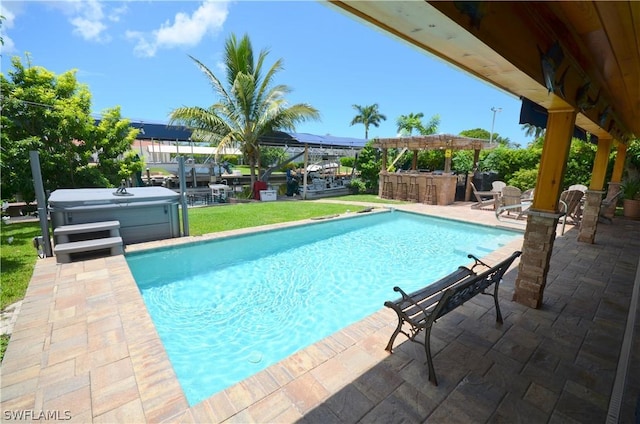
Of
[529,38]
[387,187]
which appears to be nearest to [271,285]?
[529,38]

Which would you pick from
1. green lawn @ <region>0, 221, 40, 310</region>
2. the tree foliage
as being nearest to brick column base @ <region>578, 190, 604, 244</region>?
green lawn @ <region>0, 221, 40, 310</region>

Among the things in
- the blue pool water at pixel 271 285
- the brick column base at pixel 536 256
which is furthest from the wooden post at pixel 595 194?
the brick column base at pixel 536 256

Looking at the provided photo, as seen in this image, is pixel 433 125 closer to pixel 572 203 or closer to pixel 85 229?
pixel 572 203

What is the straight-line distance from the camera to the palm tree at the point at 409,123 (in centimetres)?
2831

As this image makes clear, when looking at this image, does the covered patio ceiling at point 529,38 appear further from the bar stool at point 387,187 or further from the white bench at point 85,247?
the bar stool at point 387,187

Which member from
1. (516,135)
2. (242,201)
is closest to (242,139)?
(242,201)

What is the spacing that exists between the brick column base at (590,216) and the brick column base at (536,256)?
4198mm

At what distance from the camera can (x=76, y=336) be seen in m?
2.96

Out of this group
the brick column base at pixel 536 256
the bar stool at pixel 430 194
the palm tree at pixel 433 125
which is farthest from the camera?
the palm tree at pixel 433 125

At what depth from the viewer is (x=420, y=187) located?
13.6 m

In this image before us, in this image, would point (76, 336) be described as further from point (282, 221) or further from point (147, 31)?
point (147, 31)

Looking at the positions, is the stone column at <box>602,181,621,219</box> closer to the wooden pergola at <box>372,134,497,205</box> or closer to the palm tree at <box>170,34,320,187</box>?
the wooden pergola at <box>372,134,497,205</box>

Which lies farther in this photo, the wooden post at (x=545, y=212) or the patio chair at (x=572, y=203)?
the patio chair at (x=572, y=203)

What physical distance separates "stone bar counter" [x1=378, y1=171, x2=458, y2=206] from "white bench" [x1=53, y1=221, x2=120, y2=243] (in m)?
12.0
